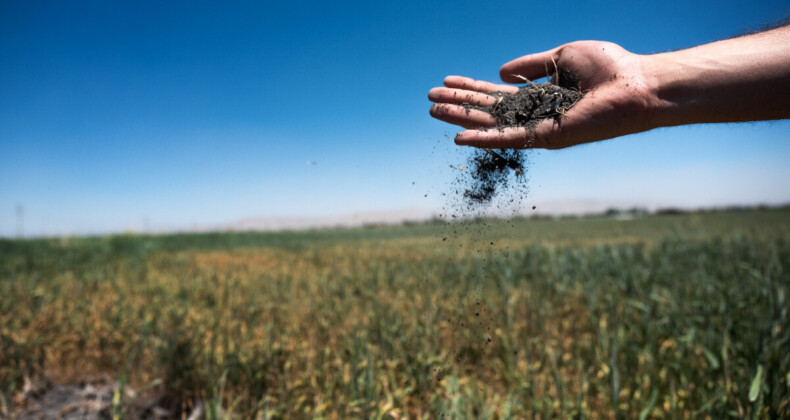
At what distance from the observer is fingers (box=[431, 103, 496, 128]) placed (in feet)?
6.80

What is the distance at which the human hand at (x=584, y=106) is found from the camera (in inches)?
75.4

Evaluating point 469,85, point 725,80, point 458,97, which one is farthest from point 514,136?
point 725,80

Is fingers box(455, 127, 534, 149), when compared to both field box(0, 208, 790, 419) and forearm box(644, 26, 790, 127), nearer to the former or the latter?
field box(0, 208, 790, 419)

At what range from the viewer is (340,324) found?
4074 mm

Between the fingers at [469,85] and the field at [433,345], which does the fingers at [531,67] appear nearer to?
the fingers at [469,85]

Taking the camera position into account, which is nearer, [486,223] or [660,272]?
[486,223]

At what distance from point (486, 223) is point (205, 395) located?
7.00ft

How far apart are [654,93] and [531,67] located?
65 centimetres

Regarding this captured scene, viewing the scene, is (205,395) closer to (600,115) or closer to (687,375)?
(600,115)

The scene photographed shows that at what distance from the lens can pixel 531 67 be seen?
7.64ft

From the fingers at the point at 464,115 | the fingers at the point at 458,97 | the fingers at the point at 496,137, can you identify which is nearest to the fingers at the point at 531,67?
the fingers at the point at 458,97

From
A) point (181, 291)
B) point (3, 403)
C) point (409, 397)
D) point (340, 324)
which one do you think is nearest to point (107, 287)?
point (181, 291)

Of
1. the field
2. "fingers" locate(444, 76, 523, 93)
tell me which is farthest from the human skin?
the field

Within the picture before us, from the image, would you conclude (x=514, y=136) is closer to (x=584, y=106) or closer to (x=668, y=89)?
(x=584, y=106)
